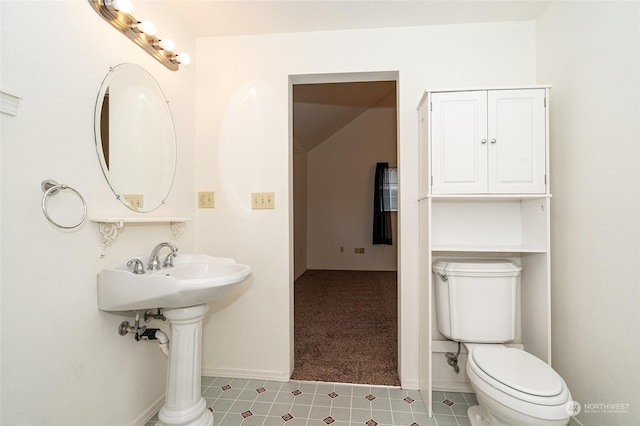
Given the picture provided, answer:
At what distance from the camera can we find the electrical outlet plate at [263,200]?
1.92m

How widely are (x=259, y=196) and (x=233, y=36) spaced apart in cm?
109

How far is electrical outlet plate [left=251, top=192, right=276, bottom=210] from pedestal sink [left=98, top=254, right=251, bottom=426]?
45cm

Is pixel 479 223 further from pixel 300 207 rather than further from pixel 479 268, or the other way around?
pixel 300 207

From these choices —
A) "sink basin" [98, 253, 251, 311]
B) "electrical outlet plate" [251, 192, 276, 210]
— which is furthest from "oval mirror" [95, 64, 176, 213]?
"electrical outlet plate" [251, 192, 276, 210]

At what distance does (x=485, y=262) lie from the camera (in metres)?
1.69

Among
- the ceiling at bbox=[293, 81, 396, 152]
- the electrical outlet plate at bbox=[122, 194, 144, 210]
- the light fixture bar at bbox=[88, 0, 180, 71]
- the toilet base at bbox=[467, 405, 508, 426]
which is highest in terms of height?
the ceiling at bbox=[293, 81, 396, 152]

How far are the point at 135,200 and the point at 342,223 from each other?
170 inches

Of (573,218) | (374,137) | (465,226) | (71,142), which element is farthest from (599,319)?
(374,137)

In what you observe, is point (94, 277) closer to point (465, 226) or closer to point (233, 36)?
point (233, 36)

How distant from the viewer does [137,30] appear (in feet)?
4.65

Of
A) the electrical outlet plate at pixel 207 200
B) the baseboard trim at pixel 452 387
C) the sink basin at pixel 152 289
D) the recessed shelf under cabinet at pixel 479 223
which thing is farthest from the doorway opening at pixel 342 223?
the sink basin at pixel 152 289

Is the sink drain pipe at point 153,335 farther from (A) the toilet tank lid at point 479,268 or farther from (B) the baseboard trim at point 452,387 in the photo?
(B) the baseboard trim at point 452,387

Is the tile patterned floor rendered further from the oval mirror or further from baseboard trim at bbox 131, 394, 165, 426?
the oval mirror

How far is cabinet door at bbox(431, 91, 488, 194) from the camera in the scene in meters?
1.56
